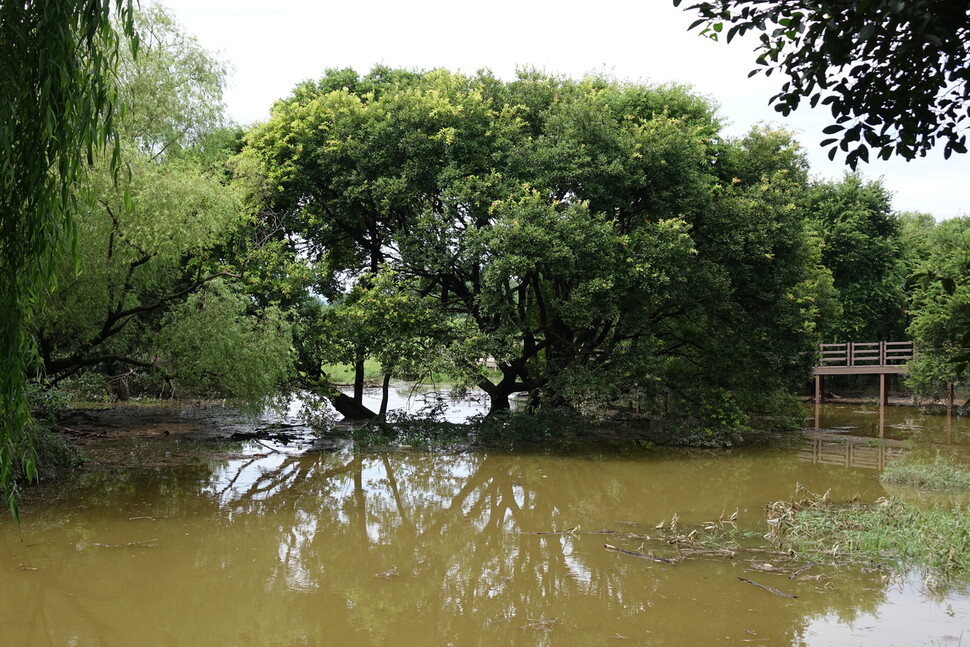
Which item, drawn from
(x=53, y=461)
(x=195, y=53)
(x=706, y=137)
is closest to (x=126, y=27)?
(x=53, y=461)

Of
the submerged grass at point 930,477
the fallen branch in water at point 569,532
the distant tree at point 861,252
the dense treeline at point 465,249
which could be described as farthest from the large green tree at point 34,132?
the distant tree at point 861,252

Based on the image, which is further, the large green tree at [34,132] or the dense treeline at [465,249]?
the dense treeline at [465,249]

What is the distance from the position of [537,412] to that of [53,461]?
9081mm

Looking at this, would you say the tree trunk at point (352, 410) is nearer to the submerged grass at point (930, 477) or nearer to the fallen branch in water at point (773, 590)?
the submerged grass at point (930, 477)

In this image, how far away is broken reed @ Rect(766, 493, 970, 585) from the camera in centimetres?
762

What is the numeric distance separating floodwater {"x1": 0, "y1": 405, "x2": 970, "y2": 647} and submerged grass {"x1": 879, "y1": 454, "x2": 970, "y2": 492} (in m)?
0.39

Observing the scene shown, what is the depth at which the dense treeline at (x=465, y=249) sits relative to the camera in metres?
12.6

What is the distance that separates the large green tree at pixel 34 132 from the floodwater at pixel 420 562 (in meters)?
2.94

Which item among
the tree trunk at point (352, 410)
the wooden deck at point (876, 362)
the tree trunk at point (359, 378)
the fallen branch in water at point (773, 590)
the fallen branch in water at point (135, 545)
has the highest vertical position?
the wooden deck at point (876, 362)

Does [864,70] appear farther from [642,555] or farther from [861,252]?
[861,252]

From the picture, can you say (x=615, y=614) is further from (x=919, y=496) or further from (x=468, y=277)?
(x=468, y=277)

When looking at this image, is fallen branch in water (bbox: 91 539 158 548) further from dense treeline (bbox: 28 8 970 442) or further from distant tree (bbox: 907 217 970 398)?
distant tree (bbox: 907 217 970 398)

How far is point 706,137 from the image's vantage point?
54.2ft

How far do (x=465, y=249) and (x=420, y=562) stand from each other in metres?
7.82
